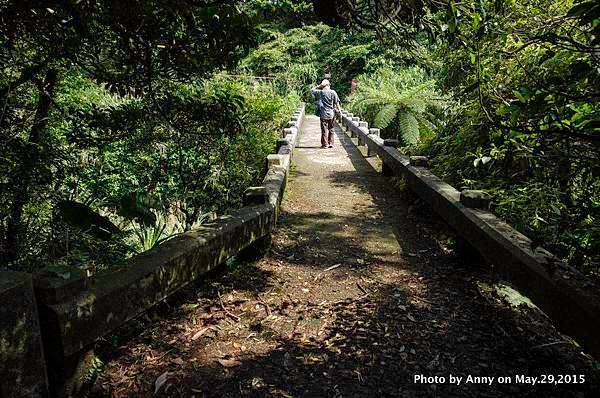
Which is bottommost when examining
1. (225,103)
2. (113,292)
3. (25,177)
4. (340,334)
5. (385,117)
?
(340,334)

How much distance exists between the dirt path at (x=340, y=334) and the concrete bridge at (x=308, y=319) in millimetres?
→ 11

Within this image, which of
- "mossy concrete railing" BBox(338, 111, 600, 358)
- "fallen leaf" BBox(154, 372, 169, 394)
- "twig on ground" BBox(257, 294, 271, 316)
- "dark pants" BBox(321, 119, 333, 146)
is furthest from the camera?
"dark pants" BBox(321, 119, 333, 146)

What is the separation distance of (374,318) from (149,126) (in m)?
4.53

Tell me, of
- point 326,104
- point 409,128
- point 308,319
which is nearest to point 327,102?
point 326,104

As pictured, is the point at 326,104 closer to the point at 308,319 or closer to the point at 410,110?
the point at 410,110

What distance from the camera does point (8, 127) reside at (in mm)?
4168

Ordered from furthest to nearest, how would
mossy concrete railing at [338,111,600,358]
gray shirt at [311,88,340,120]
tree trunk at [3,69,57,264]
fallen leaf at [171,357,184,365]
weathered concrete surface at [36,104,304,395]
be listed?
gray shirt at [311,88,340,120], tree trunk at [3,69,57,264], fallen leaf at [171,357,184,365], mossy concrete railing at [338,111,600,358], weathered concrete surface at [36,104,304,395]

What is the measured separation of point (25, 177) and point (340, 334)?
10.3 ft

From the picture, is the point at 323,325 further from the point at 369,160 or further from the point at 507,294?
the point at 369,160

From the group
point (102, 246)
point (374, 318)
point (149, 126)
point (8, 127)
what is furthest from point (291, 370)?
point (149, 126)

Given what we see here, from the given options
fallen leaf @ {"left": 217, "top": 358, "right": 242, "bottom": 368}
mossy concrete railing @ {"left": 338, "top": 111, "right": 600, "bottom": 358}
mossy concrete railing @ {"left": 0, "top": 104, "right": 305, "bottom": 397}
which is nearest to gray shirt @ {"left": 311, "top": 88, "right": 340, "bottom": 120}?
mossy concrete railing @ {"left": 338, "top": 111, "right": 600, "bottom": 358}

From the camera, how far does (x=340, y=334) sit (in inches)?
120

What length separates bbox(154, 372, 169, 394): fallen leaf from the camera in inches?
95.1

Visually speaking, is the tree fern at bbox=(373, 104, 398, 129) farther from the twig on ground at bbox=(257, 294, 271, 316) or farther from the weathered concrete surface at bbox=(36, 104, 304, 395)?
the twig on ground at bbox=(257, 294, 271, 316)
